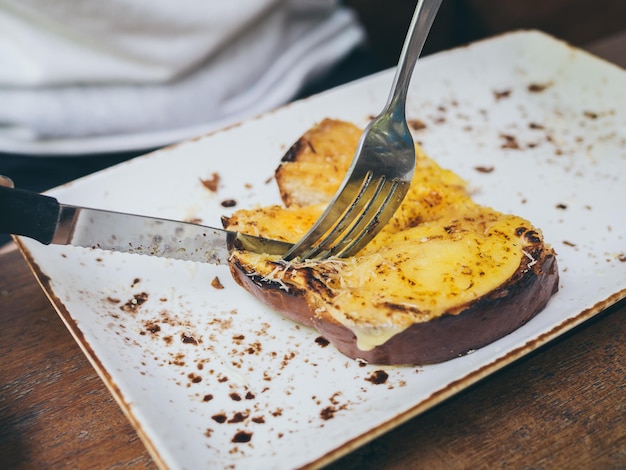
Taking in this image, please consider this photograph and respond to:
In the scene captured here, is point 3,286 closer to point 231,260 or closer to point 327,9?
point 231,260

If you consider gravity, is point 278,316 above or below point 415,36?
below

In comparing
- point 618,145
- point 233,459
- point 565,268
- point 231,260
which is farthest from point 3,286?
point 618,145

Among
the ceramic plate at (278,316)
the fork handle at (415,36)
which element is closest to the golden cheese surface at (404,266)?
the ceramic plate at (278,316)

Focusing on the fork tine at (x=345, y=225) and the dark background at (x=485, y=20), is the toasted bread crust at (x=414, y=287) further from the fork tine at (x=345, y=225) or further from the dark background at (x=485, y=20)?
the dark background at (x=485, y=20)

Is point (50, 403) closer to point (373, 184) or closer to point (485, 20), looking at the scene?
point (373, 184)

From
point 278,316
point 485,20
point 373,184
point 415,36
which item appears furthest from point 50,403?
point 485,20
